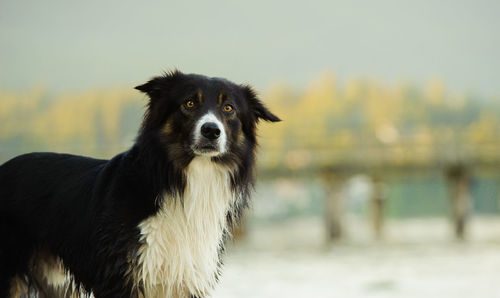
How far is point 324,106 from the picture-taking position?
7238cm

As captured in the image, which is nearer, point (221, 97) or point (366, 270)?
point (221, 97)

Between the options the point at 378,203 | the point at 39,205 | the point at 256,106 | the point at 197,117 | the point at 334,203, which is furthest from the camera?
the point at 378,203

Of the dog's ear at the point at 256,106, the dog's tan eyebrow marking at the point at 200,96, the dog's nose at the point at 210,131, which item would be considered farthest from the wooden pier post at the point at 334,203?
the dog's nose at the point at 210,131

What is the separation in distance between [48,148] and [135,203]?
22054 millimetres

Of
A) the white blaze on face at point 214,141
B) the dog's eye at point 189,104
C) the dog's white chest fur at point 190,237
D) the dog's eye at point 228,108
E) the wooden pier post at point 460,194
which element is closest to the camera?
the dog's white chest fur at point 190,237

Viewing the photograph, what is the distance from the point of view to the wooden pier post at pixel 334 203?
77.3 ft

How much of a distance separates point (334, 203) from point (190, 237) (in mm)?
19572

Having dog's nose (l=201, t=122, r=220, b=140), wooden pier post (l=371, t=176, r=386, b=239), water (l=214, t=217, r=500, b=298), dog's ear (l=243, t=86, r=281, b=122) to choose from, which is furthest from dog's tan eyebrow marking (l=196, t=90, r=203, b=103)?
wooden pier post (l=371, t=176, r=386, b=239)

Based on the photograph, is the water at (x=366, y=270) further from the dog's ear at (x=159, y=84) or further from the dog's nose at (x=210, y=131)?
the dog's nose at (x=210, y=131)

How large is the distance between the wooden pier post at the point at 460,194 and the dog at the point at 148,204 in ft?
66.1

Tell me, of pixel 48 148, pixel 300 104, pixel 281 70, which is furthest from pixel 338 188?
pixel 281 70

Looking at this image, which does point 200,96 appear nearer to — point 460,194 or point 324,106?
point 460,194

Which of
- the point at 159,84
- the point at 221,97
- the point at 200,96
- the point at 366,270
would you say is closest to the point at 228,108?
the point at 221,97

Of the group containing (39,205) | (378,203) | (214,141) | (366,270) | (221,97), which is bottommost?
(378,203)
